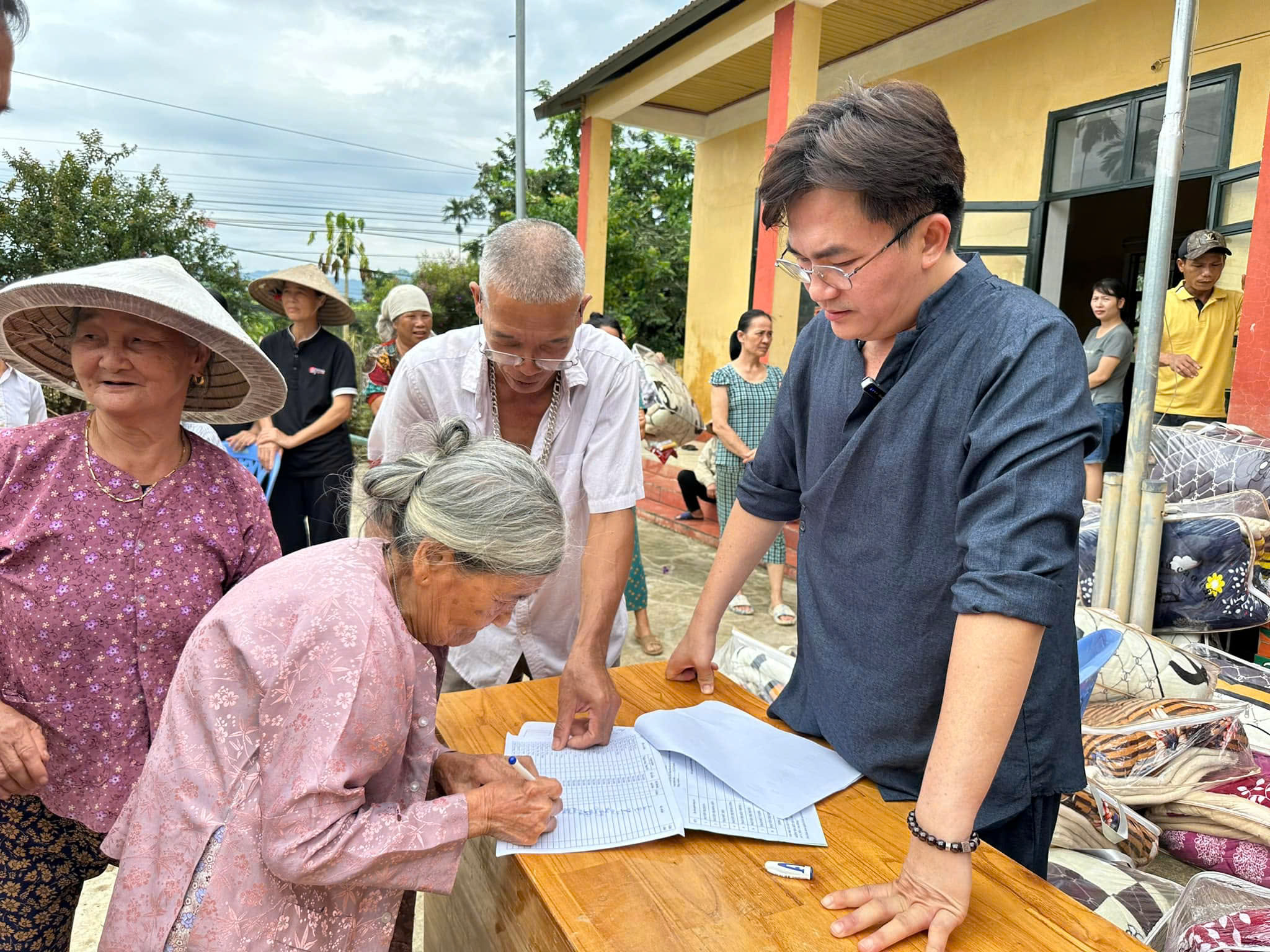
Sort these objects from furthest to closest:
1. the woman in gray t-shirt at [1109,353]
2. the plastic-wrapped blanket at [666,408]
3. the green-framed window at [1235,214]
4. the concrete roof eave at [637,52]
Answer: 1. the concrete roof eave at [637,52]
2. the plastic-wrapped blanket at [666,408]
3. the woman in gray t-shirt at [1109,353]
4. the green-framed window at [1235,214]

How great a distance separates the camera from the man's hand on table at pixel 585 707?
1560mm

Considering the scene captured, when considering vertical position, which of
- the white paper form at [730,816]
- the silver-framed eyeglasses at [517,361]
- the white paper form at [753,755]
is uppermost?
the silver-framed eyeglasses at [517,361]

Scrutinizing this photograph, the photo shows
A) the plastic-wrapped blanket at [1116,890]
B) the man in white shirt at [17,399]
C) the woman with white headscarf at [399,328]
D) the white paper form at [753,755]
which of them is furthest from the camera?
the woman with white headscarf at [399,328]

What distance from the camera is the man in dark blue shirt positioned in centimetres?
106

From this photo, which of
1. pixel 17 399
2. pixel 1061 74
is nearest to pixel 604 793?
pixel 17 399

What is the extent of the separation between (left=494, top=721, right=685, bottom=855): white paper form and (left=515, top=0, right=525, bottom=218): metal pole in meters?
8.15

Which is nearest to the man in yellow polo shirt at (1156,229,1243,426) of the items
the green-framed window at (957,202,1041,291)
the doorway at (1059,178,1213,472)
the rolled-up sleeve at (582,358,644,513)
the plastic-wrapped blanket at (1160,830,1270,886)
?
the green-framed window at (957,202,1041,291)

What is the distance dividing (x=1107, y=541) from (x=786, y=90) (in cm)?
478

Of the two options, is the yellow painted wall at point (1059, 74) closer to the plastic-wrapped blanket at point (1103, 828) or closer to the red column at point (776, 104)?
the red column at point (776, 104)

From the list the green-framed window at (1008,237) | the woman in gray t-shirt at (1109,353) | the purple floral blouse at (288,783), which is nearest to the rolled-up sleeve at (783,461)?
the purple floral blouse at (288,783)

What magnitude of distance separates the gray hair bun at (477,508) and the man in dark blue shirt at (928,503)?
1.54 ft

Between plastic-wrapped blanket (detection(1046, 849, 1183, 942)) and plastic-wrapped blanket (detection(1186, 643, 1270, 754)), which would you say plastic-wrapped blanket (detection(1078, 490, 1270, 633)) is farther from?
plastic-wrapped blanket (detection(1046, 849, 1183, 942))

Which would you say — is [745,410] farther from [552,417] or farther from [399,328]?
[552,417]

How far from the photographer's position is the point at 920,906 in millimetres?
1068
